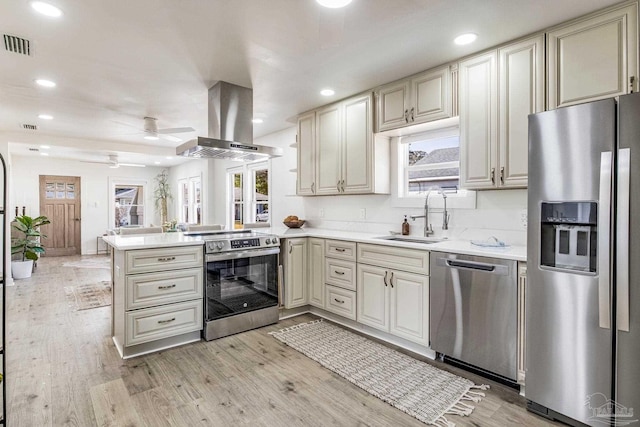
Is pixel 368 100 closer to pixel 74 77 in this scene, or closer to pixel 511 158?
pixel 511 158

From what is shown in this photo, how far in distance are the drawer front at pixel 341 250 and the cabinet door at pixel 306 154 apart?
927 mm

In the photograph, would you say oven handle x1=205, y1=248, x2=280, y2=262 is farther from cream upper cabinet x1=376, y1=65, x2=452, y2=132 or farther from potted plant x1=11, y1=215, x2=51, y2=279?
potted plant x1=11, y1=215, x2=51, y2=279

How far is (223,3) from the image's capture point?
2.04m

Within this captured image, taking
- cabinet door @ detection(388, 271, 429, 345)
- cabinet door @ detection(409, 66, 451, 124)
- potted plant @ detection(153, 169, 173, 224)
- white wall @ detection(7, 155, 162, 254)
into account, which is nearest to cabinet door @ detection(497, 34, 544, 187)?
cabinet door @ detection(409, 66, 451, 124)

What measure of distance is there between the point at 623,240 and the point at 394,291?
1573mm

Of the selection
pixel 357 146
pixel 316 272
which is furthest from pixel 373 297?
pixel 357 146

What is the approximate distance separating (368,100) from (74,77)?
277 centimetres

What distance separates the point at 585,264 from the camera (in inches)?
71.1

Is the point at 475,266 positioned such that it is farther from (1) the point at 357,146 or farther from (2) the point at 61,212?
(2) the point at 61,212

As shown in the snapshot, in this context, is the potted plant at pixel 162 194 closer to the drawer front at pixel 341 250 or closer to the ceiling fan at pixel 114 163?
the ceiling fan at pixel 114 163

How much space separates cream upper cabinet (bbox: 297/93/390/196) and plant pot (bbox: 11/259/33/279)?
188 inches

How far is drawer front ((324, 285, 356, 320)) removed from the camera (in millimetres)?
3270

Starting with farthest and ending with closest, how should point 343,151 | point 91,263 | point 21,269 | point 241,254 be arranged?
point 91,263 < point 21,269 < point 343,151 < point 241,254

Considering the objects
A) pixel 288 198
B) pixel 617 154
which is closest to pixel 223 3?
pixel 617 154
